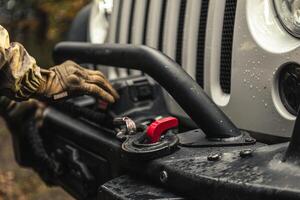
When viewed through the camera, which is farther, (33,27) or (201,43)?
(33,27)

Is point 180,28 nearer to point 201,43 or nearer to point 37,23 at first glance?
point 201,43

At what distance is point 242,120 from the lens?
2.17m

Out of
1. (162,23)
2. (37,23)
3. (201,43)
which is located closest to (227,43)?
(201,43)

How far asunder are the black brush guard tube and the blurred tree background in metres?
3.26

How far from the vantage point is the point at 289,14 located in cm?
196

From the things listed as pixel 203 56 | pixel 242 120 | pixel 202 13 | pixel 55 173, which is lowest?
pixel 55 173

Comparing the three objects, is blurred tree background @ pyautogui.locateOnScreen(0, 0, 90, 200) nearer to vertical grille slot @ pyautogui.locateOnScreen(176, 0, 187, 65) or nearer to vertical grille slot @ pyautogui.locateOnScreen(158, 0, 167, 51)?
vertical grille slot @ pyautogui.locateOnScreen(158, 0, 167, 51)

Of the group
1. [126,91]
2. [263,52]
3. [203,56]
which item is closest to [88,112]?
[126,91]

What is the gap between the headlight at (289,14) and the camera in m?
1.92

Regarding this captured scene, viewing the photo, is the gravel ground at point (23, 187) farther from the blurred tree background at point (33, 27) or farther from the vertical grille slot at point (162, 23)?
the vertical grille slot at point (162, 23)

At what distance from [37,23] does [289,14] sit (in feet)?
19.0

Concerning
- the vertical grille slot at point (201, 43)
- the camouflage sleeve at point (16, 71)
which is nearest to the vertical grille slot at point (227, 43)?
the vertical grille slot at point (201, 43)

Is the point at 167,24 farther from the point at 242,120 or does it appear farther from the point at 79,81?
the point at 242,120

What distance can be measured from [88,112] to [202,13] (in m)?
0.77
